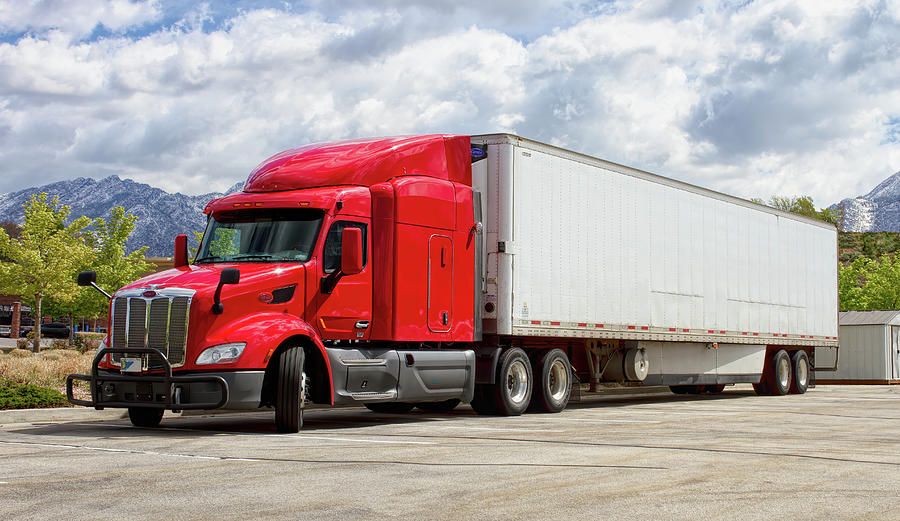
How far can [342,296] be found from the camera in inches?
551

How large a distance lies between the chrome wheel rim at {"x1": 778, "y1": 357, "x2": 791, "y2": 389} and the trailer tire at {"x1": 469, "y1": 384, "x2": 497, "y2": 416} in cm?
1092

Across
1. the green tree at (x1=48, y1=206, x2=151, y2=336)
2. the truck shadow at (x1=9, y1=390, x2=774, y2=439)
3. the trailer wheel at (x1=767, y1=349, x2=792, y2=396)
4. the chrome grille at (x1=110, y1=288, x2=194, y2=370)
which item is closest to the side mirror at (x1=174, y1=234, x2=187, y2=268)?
the chrome grille at (x1=110, y1=288, x2=194, y2=370)

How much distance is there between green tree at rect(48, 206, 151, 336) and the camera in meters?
47.0

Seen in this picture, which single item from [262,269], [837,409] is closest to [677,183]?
[837,409]

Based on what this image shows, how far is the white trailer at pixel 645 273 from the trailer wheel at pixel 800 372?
0.03 metres

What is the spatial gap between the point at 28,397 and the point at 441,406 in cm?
677

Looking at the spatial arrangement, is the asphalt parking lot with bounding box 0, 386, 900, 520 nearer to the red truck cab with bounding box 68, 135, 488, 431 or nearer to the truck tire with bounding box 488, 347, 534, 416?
the red truck cab with bounding box 68, 135, 488, 431

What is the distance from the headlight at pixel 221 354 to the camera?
12422mm

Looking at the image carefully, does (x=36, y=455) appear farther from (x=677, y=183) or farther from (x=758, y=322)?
(x=758, y=322)

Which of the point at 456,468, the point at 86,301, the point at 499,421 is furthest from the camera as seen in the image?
the point at 86,301

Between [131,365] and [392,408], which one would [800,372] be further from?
[131,365]

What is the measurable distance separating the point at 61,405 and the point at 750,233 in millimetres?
14572

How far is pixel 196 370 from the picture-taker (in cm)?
1244

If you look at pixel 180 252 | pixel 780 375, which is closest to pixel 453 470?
pixel 180 252
